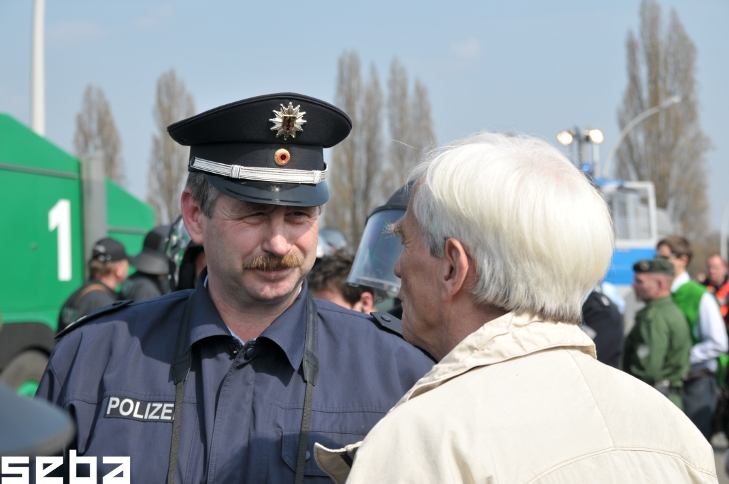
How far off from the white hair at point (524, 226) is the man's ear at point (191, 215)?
0.90 meters

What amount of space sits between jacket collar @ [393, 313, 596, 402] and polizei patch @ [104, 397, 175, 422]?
0.70m

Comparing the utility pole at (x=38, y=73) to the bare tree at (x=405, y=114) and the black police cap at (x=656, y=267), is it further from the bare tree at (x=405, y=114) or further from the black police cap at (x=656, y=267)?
the bare tree at (x=405, y=114)

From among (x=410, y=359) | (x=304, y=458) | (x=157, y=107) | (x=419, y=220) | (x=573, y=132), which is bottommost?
(x=304, y=458)

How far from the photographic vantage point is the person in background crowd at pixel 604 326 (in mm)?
4977

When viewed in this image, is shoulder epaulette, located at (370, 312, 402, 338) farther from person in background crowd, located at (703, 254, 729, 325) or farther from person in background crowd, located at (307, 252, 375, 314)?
person in background crowd, located at (703, 254, 729, 325)

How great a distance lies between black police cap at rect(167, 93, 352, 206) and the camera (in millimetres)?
2223

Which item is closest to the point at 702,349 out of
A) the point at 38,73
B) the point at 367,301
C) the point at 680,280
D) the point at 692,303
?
the point at 692,303

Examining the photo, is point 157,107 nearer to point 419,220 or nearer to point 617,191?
point 617,191

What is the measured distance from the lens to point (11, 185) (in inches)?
308

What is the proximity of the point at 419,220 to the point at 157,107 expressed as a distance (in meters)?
40.5

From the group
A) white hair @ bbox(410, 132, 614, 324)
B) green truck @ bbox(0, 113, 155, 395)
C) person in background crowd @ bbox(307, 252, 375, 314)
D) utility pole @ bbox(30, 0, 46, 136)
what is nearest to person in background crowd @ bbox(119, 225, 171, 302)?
green truck @ bbox(0, 113, 155, 395)

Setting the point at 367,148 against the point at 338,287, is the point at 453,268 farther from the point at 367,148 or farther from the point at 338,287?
the point at 367,148

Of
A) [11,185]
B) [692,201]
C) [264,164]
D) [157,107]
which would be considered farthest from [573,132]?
[157,107]

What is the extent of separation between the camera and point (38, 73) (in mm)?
12945
